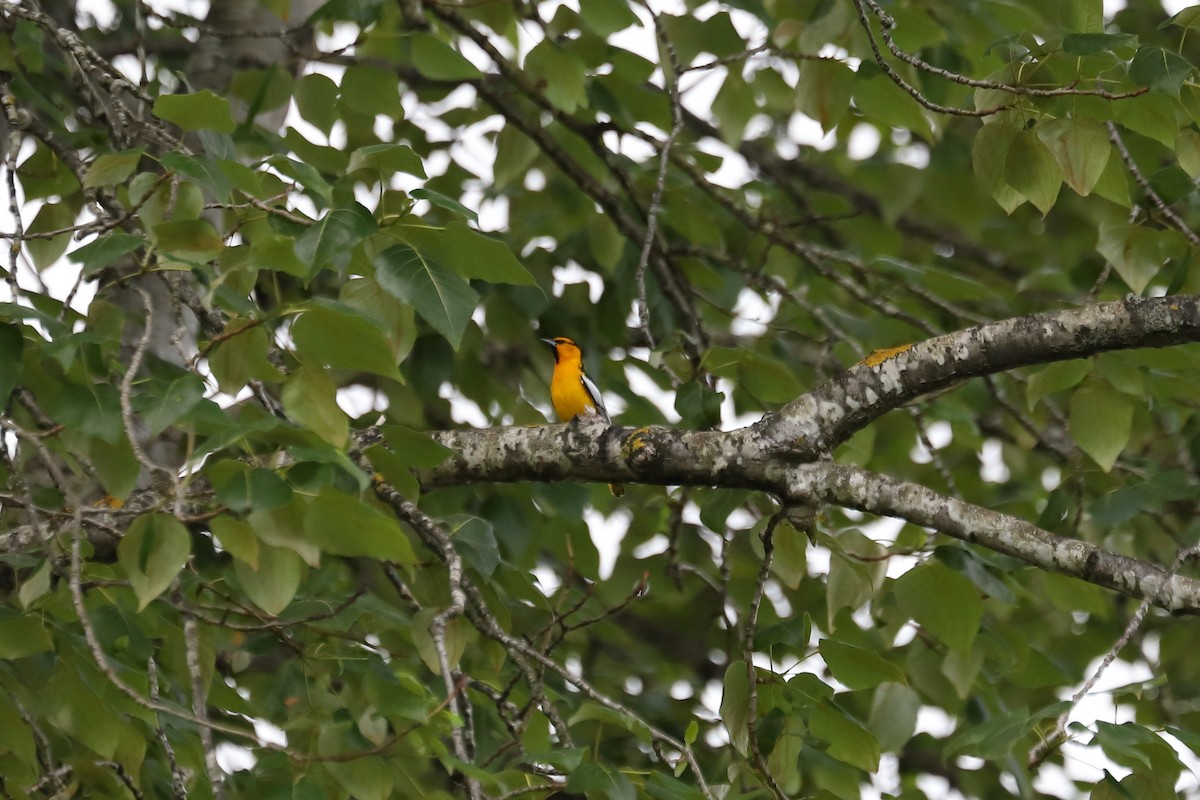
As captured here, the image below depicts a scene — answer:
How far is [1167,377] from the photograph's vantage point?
14.6ft

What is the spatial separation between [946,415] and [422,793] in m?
2.64

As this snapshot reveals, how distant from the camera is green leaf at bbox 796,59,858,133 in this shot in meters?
4.30

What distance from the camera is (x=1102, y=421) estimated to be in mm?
4039

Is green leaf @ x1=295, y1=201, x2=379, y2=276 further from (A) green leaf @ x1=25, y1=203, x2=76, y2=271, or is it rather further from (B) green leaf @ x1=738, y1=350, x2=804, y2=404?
(B) green leaf @ x1=738, y1=350, x2=804, y2=404

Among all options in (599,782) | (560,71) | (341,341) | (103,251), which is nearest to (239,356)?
(341,341)

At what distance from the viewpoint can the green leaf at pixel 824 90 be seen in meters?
4.30

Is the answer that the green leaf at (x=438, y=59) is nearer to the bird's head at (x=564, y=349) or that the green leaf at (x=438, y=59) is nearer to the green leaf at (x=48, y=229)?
the green leaf at (x=48, y=229)

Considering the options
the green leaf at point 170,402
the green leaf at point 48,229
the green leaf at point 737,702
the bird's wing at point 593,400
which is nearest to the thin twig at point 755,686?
the green leaf at point 737,702

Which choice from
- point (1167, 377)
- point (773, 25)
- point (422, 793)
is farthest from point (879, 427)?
point (422, 793)

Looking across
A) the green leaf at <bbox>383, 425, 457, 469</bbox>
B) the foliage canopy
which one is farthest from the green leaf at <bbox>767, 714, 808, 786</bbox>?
the green leaf at <bbox>383, 425, 457, 469</bbox>

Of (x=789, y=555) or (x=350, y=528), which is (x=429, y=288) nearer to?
(x=350, y=528)

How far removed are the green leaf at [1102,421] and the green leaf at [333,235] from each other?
8.25ft

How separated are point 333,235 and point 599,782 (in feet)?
4.28

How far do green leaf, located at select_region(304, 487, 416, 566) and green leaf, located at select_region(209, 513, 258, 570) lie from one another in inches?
5.1
